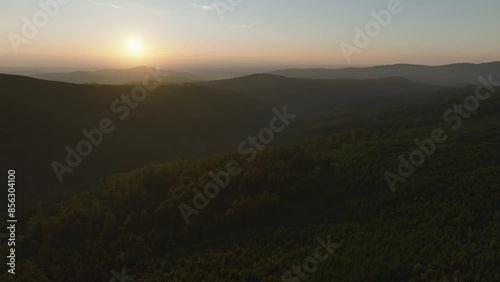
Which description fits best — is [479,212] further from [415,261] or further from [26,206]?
[26,206]

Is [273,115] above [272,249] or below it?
above

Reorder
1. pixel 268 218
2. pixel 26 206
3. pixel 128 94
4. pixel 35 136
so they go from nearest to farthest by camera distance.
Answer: pixel 268 218
pixel 26 206
pixel 35 136
pixel 128 94

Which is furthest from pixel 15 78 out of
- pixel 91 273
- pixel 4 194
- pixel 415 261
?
pixel 415 261

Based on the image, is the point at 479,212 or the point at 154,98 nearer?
the point at 479,212

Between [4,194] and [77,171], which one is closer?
[4,194]

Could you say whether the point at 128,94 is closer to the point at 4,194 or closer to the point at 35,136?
the point at 35,136

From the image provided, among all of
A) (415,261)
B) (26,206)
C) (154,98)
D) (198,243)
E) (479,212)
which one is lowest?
(26,206)

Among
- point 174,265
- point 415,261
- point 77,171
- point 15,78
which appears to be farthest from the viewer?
point 15,78

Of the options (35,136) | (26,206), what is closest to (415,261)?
(26,206)

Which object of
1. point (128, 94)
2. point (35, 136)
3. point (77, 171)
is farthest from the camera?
point (128, 94)
